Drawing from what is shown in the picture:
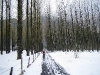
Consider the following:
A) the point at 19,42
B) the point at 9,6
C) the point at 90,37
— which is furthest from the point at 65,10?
the point at 19,42

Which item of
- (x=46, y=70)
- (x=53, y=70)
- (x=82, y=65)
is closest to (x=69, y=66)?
(x=82, y=65)

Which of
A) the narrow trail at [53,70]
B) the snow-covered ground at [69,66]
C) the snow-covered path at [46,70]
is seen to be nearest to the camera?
the snow-covered ground at [69,66]

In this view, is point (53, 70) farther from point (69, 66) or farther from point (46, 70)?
point (69, 66)

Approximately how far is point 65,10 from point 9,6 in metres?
20.6

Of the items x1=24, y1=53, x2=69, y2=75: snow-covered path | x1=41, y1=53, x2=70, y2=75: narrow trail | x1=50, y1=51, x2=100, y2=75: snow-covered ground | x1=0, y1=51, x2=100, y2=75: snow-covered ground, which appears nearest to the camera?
x1=50, y1=51, x2=100, y2=75: snow-covered ground

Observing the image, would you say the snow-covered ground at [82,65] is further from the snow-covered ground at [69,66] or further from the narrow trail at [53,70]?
the narrow trail at [53,70]

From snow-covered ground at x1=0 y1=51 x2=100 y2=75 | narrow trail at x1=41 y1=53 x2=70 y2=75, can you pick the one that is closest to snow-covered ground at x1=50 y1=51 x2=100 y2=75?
snow-covered ground at x1=0 y1=51 x2=100 y2=75

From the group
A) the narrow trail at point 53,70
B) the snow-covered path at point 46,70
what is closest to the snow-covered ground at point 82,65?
the narrow trail at point 53,70

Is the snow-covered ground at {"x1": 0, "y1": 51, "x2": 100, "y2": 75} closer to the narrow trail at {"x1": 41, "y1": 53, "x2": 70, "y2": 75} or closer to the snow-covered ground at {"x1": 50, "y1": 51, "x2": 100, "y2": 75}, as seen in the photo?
the snow-covered ground at {"x1": 50, "y1": 51, "x2": 100, "y2": 75}

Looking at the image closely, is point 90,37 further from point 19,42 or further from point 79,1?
point 19,42

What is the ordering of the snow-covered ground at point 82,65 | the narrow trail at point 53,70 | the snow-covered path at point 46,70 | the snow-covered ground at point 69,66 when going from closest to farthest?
the snow-covered ground at point 82,65 → the snow-covered ground at point 69,66 → the narrow trail at point 53,70 → the snow-covered path at point 46,70

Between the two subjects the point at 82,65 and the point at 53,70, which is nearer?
the point at 53,70

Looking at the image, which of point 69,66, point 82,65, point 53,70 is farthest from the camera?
point 69,66

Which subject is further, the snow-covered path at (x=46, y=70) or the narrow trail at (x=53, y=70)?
the snow-covered path at (x=46, y=70)
